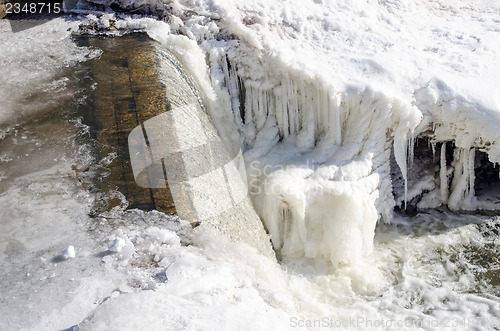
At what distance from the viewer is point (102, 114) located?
4309 millimetres

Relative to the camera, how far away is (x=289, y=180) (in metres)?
4.68

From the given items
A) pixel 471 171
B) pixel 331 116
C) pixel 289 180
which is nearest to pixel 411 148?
pixel 471 171

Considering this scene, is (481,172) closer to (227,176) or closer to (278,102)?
(278,102)

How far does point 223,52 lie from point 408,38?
8.12 ft
